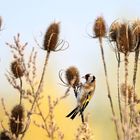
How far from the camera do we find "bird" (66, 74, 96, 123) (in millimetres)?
4344

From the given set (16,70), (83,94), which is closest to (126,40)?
(83,94)

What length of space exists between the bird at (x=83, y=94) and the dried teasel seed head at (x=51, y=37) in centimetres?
54

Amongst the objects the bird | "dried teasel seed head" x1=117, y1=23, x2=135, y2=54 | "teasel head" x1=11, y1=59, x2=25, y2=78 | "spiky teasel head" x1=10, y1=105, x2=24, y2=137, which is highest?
"dried teasel seed head" x1=117, y1=23, x2=135, y2=54

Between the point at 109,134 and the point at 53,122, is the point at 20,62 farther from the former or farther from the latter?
the point at 109,134

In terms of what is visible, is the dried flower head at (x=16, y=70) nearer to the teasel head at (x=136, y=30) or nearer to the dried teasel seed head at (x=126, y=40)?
the dried teasel seed head at (x=126, y=40)

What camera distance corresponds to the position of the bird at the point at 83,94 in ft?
14.3

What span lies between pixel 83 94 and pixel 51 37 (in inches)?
35.1

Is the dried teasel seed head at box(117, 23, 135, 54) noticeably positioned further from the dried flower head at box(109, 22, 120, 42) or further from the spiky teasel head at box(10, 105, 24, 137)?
the spiky teasel head at box(10, 105, 24, 137)

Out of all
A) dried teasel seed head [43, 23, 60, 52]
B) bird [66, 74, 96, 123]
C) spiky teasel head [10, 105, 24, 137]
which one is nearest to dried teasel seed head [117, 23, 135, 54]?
bird [66, 74, 96, 123]

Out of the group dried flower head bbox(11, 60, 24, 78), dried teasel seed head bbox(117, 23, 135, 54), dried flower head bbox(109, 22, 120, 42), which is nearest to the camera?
dried teasel seed head bbox(117, 23, 135, 54)

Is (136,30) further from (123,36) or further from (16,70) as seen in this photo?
(16,70)

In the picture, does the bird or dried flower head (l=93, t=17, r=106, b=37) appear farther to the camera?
dried flower head (l=93, t=17, r=106, b=37)

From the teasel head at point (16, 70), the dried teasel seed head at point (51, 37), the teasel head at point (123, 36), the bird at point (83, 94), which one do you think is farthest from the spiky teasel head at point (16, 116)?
the teasel head at point (123, 36)

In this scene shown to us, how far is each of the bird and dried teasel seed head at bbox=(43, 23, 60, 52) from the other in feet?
1.78
